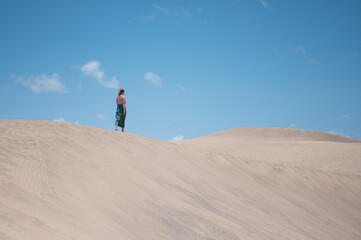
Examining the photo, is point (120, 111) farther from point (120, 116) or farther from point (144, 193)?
point (144, 193)

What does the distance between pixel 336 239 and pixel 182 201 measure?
325 cm

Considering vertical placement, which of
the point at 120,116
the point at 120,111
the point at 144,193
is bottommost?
the point at 144,193

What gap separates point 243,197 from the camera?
646 cm

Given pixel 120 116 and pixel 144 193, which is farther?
pixel 120 116

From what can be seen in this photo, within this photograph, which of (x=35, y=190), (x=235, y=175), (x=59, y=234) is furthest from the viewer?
(x=235, y=175)

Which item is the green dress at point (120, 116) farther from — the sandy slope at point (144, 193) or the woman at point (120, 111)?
the sandy slope at point (144, 193)

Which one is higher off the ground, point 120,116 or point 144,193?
point 120,116

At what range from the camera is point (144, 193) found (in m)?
4.50

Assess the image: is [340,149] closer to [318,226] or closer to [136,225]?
[318,226]

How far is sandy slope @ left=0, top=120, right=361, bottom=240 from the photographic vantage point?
3.15 m

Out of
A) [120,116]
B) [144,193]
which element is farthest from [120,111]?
[144,193]

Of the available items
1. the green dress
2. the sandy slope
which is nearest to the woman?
the green dress

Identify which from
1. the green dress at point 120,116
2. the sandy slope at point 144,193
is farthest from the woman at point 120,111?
the sandy slope at point 144,193

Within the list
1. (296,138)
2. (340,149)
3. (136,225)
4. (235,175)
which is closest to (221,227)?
(136,225)
